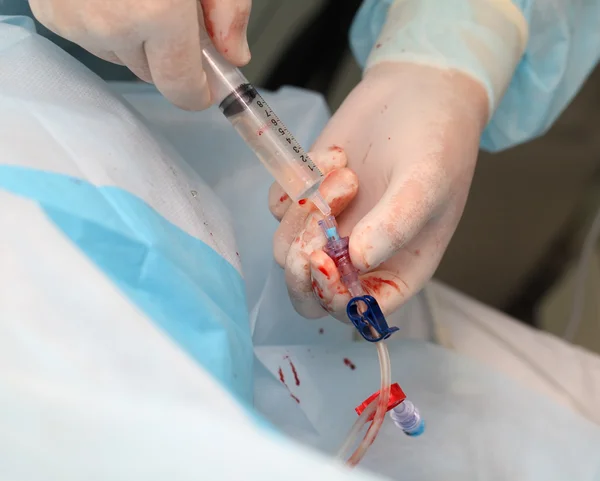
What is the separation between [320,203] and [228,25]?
17 centimetres

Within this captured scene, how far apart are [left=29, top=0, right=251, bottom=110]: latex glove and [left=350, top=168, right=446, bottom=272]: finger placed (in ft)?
0.57

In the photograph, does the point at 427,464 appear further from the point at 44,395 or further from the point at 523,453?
the point at 44,395

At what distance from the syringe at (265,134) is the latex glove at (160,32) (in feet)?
0.06

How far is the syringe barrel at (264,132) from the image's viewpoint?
20.0 inches

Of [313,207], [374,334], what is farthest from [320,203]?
[374,334]

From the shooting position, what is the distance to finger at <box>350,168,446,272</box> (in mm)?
472

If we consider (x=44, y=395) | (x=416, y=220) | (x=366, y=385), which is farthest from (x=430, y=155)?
(x=44, y=395)

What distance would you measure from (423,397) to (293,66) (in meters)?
0.86

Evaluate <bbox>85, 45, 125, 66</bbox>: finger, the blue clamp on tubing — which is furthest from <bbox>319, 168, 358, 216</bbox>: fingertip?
<bbox>85, 45, 125, 66</bbox>: finger

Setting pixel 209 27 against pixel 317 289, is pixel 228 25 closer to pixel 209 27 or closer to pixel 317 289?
pixel 209 27

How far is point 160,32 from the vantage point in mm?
421

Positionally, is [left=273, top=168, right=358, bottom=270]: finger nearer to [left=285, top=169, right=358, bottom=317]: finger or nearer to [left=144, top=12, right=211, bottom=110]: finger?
[left=285, top=169, right=358, bottom=317]: finger

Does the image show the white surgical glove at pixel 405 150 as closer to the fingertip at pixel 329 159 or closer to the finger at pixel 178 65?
the fingertip at pixel 329 159

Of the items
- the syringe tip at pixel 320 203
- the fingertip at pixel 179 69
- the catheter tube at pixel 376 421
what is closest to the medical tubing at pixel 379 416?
the catheter tube at pixel 376 421
